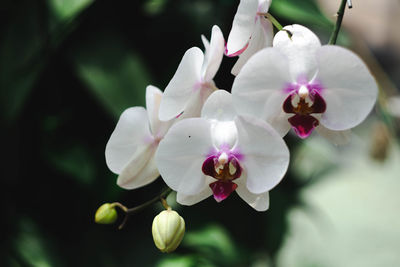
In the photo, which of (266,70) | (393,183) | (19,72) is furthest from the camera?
(393,183)

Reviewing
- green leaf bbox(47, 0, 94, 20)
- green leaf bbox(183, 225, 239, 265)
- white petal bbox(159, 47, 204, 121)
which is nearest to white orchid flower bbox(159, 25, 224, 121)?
→ white petal bbox(159, 47, 204, 121)

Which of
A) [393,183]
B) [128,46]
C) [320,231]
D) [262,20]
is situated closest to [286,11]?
[128,46]

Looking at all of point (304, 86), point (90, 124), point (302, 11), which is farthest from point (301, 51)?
point (90, 124)

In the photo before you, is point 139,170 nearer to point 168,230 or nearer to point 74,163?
point 168,230

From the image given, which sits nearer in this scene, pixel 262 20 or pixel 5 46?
pixel 262 20

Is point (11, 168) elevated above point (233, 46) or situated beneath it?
situated beneath

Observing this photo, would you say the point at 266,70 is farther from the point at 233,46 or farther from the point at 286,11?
the point at 286,11
